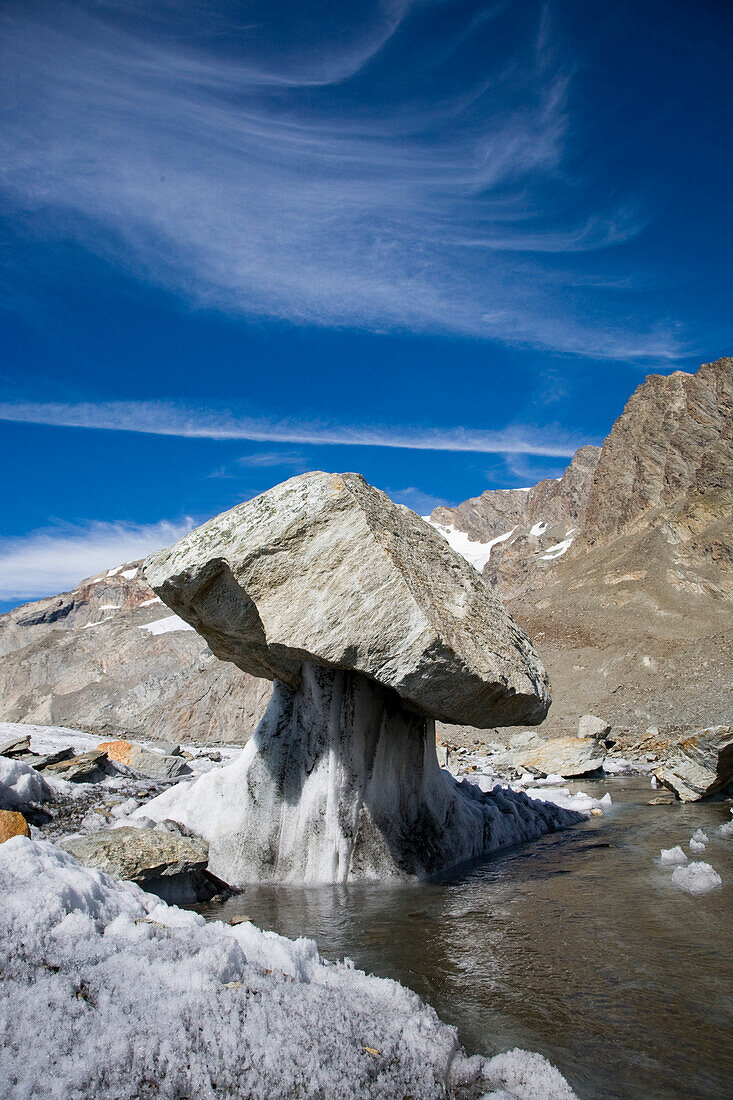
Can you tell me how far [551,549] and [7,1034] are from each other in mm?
148504

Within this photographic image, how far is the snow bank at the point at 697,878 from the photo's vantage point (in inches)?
264

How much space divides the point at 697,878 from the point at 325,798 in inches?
174

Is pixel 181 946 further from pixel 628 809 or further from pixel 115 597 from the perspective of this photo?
pixel 115 597

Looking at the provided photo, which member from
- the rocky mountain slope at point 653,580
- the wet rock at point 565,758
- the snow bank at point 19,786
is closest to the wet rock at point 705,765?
the wet rock at point 565,758

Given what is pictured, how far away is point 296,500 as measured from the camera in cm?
803

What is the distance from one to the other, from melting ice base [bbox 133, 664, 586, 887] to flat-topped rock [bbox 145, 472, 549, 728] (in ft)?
2.18

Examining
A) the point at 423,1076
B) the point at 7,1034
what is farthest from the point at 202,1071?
the point at 423,1076

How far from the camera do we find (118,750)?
16.2 m

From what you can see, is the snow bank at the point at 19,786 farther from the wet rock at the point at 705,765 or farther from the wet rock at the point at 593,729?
the wet rock at the point at 593,729

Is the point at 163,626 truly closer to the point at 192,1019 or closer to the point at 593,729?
the point at 593,729

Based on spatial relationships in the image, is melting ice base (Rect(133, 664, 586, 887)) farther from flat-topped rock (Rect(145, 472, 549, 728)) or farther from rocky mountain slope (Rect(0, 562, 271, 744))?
rocky mountain slope (Rect(0, 562, 271, 744))

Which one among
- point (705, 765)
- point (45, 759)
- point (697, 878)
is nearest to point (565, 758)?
point (705, 765)

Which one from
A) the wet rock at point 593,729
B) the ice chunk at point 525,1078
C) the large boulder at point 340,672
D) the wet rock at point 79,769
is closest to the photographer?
the ice chunk at point 525,1078

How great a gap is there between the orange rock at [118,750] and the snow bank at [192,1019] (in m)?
12.9
